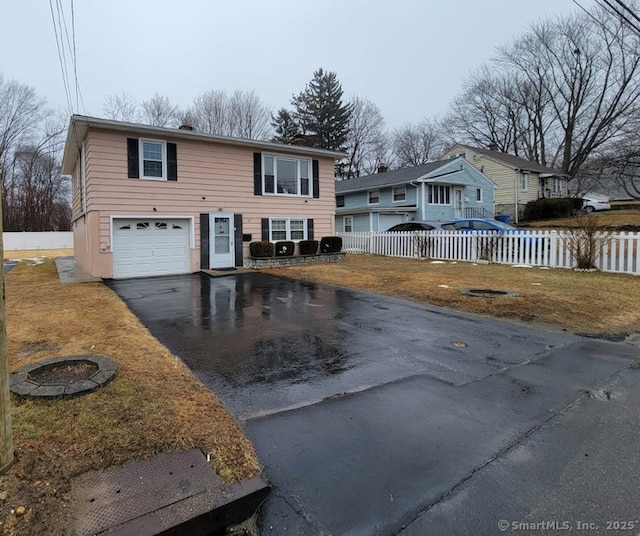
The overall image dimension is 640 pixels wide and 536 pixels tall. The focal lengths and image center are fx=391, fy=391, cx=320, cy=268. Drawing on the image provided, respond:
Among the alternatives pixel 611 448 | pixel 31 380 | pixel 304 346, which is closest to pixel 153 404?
pixel 31 380

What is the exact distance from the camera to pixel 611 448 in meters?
2.70

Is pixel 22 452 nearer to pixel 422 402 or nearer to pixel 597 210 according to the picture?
pixel 422 402

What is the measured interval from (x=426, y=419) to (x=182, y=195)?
1245cm

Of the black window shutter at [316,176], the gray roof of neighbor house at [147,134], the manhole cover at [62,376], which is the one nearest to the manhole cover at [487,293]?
the manhole cover at [62,376]

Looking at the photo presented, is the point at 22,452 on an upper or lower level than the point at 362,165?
lower

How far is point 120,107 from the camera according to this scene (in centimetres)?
3112

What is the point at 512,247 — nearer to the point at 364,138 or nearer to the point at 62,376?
the point at 62,376

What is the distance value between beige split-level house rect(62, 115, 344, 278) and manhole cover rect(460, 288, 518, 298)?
8.91 meters

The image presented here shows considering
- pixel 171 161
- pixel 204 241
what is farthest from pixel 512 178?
pixel 171 161

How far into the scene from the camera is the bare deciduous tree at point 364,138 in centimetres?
4491

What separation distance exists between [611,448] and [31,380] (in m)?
4.66

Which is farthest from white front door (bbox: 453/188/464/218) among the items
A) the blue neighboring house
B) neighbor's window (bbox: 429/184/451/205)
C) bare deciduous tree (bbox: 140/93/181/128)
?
bare deciduous tree (bbox: 140/93/181/128)

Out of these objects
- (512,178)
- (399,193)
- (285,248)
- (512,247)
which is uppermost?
(512,178)

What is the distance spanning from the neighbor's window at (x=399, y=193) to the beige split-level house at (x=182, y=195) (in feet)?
32.1
